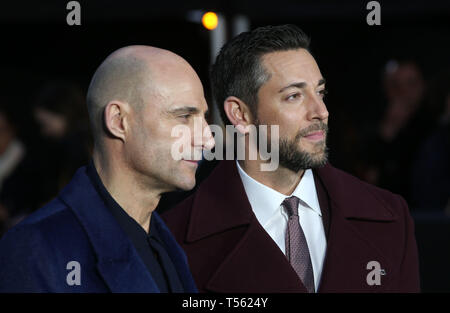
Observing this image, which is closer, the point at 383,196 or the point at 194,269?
the point at 194,269

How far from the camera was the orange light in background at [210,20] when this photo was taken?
18.9ft

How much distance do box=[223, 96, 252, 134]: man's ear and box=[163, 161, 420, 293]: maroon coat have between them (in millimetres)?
175

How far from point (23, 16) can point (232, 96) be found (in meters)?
3.47

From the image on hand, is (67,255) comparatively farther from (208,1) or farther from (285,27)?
(208,1)

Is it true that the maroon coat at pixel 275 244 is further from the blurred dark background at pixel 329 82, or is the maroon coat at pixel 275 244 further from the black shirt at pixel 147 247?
the blurred dark background at pixel 329 82

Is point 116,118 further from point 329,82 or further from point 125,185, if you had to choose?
point 329,82

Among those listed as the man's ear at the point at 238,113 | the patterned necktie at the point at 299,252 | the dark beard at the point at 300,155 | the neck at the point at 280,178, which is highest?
the man's ear at the point at 238,113

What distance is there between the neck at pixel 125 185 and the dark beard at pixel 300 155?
725 mm

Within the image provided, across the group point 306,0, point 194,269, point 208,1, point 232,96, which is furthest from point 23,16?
point 194,269

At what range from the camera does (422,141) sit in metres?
6.17

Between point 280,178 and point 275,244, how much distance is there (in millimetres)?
299

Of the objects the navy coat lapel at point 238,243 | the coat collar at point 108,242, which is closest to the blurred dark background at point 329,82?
the navy coat lapel at point 238,243

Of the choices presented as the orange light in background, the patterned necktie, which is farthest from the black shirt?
the orange light in background
